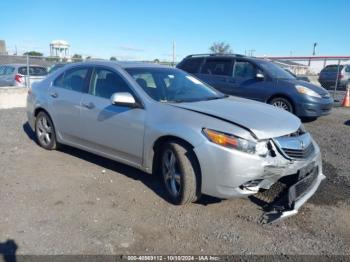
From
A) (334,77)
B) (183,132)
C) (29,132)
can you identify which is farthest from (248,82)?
(334,77)

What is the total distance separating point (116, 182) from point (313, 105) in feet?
19.4

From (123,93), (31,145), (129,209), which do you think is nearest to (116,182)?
(129,209)

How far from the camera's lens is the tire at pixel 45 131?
19.3 ft

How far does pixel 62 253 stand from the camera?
3.04 meters

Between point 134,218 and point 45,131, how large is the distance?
306 cm

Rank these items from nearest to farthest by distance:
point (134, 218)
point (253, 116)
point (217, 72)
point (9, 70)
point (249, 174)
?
point (249, 174) < point (134, 218) < point (253, 116) < point (217, 72) < point (9, 70)

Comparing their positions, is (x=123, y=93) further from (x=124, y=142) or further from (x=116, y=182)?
(x=116, y=182)

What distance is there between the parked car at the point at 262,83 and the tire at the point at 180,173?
223 inches

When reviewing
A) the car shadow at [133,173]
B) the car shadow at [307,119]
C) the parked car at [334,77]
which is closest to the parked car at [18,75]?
the car shadow at [133,173]

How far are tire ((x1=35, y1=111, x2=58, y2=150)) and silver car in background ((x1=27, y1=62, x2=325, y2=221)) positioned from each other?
241 millimetres

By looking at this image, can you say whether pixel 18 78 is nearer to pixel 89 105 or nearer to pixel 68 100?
pixel 68 100

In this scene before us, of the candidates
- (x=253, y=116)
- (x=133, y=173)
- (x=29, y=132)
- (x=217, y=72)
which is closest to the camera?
(x=253, y=116)

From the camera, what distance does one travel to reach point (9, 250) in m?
3.07

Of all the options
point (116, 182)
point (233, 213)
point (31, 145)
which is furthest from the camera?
point (31, 145)
